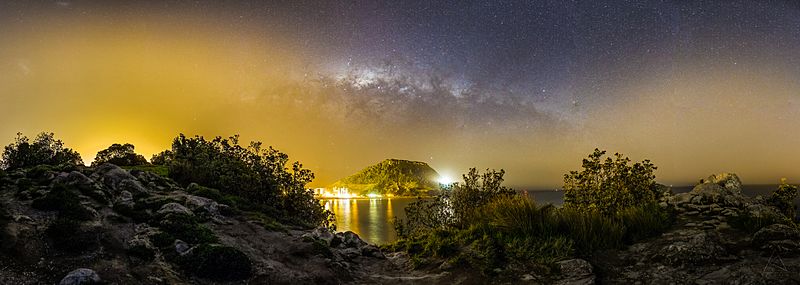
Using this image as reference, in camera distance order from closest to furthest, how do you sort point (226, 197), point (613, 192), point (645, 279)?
point (645, 279) < point (613, 192) < point (226, 197)

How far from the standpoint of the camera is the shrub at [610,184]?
51.4 feet

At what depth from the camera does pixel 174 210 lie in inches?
574

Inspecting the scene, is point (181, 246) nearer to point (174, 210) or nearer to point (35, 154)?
point (174, 210)

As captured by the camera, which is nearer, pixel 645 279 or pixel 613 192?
pixel 645 279

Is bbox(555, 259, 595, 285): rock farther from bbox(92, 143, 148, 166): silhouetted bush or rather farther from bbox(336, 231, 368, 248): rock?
bbox(92, 143, 148, 166): silhouetted bush

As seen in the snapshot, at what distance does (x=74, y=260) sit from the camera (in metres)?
9.59

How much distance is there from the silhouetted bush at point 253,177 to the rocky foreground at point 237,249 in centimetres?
541

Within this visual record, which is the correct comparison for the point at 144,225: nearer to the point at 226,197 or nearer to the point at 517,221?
the point at 226,197

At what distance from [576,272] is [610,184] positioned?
629 centimetres

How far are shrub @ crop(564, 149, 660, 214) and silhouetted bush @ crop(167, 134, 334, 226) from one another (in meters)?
13.1

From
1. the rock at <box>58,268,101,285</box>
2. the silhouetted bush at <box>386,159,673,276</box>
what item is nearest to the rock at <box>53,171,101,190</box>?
the rock at <box>58,268,101,285</box>

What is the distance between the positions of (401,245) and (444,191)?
4488mm

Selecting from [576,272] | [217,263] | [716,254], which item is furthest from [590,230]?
[217,263]

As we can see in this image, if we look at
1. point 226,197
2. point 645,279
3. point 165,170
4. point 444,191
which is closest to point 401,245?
point 444,191
